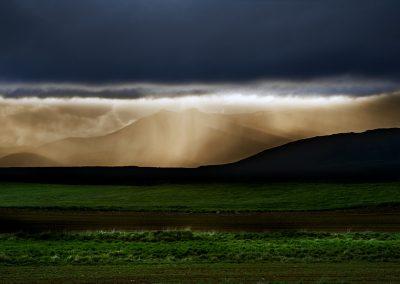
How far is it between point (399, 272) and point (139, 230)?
22.8 meters

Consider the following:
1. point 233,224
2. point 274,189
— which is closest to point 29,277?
point 233,224

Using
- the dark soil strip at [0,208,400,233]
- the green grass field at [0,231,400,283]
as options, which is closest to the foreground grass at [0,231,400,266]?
the green grass field at [0,231,400,283]

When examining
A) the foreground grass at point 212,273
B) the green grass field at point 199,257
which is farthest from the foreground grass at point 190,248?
the foreground grass at point 212,273

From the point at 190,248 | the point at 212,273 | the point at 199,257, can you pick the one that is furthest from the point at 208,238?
the point at 212,273

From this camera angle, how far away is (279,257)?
118 feet

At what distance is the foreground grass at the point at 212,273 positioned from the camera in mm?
27672

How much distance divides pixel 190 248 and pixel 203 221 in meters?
16.0

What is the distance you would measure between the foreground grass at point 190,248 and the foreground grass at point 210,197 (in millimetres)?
21690

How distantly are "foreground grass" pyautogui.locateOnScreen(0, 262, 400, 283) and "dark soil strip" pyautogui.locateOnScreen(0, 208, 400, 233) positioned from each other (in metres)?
16.0

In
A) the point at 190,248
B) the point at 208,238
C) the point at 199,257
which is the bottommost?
the point at 199,257

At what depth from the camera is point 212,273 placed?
29938mm

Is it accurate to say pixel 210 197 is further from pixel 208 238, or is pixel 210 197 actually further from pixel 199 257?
pixel 199 257

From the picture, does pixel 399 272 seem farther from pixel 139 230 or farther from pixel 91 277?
pixel 139 230

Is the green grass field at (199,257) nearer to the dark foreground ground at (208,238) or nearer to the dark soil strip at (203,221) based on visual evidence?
the dark foreground ground at (208,238)
